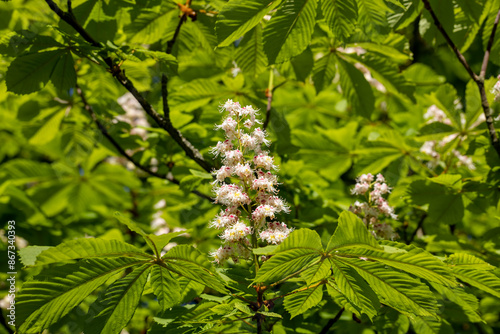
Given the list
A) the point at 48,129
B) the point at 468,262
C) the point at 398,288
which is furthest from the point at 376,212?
the point at 48,129

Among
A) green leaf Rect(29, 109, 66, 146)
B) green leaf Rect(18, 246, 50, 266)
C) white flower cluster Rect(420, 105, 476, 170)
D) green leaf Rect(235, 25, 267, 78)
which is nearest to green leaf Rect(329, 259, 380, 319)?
green leaf Rect(18, 246, 50, 266)

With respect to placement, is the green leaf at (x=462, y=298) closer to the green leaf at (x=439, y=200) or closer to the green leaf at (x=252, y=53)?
the green leaf at (x=439, y=200)

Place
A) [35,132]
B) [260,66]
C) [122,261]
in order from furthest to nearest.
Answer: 1. [35,132]
2. [260,66]
3. [122,261]

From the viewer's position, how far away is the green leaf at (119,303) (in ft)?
3.62

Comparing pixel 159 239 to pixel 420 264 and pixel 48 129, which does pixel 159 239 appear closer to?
pixel 420 264

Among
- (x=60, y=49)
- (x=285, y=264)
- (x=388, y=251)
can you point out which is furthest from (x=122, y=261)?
(x=60, y=49)

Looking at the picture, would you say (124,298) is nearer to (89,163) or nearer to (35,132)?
(35,132)

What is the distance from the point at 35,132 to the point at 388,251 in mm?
2489

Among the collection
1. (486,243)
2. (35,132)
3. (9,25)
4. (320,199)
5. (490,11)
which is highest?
(9,25)

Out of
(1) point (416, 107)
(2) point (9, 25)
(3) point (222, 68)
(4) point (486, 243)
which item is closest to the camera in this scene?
(4) point (486, 243)

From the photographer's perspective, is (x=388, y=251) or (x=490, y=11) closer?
(x=388, y=251)

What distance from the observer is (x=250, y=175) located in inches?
50.5

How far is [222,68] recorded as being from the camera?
236 cm

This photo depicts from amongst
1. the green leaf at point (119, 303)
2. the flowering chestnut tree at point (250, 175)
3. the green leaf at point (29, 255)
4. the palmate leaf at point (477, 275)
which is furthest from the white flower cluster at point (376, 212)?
the green leaf at point (29, 255)
